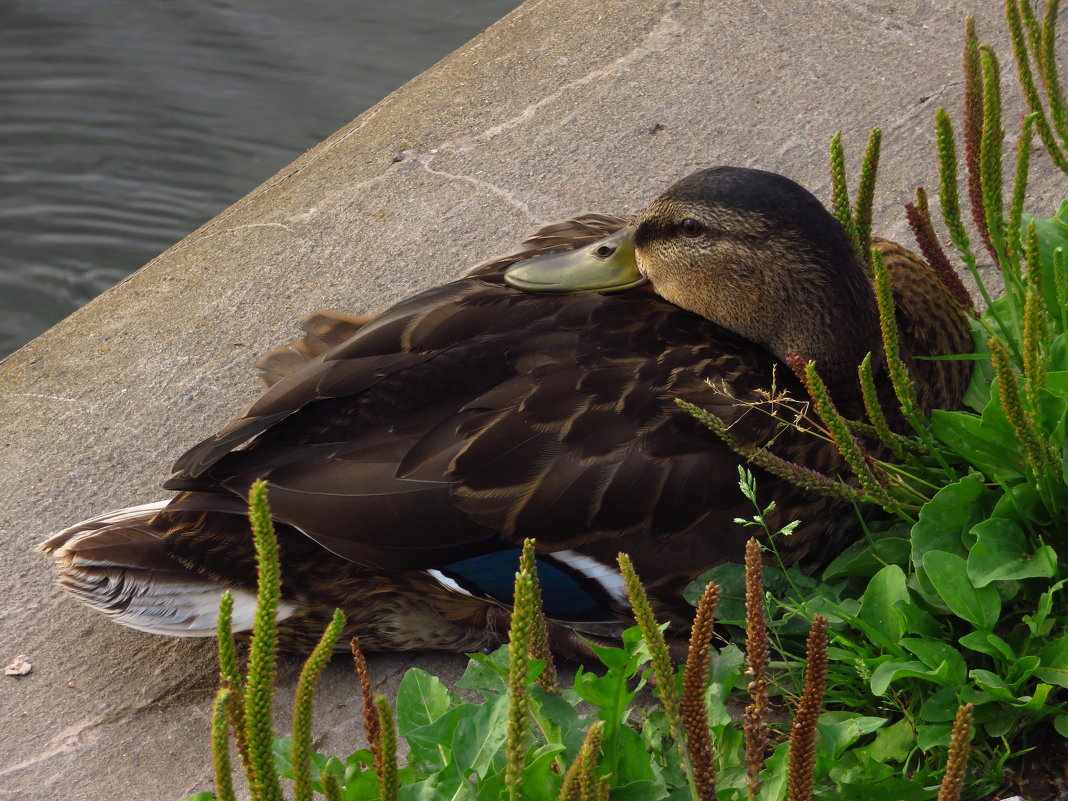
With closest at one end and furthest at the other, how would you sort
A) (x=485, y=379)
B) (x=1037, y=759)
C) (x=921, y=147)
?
(x=1037, y=759), (x=485, y=379), (x=921, y=147)

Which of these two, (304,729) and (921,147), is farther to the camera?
(921,147)

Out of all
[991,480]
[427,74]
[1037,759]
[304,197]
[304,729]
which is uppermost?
[427,74]

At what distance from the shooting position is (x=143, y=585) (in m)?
2.90

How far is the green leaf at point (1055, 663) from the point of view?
2.24 m

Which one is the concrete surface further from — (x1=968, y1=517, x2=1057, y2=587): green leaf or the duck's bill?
(x1=968, y1=517, x2=1057, y2=587): green leaf

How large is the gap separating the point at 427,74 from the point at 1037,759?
3.87m

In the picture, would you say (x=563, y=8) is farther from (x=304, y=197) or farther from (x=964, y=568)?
(x=964, y=568)

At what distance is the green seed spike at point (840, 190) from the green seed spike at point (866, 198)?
0.02 metres

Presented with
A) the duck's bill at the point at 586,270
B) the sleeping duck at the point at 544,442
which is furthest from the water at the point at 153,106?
the duck's bill at the point at 586,270

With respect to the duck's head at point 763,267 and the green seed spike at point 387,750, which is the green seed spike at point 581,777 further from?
the duck's head at point 763,267

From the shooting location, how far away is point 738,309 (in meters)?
2.96

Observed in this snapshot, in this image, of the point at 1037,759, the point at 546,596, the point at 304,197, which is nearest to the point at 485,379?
the point at 546,596

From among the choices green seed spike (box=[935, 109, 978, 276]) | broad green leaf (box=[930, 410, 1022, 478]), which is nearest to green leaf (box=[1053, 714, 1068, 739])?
broad green leaf (box=[930, 410, 1022, 478])

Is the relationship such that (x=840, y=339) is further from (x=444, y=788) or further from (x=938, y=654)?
(x=444, y=788)
